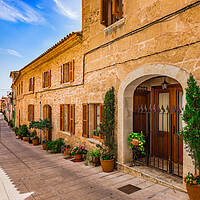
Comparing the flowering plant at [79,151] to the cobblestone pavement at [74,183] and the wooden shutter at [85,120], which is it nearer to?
the cobblestone pavement at [74,183]

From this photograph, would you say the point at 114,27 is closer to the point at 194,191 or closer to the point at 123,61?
the point at 123,61

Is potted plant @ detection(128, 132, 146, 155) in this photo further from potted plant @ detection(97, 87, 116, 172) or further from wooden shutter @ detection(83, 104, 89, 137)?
wooden shutter @ detection(83, 104, 89, 137)

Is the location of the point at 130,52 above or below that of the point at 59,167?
above

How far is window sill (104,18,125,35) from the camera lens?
538 cm

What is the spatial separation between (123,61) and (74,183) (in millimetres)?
3798

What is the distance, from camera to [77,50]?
25.9 feet

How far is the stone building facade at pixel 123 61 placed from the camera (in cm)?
381

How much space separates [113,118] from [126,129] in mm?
578

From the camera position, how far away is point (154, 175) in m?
4.54

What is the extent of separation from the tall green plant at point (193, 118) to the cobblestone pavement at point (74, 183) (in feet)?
3.54

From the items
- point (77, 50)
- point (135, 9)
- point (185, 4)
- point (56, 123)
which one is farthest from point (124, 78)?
point (56, 123)

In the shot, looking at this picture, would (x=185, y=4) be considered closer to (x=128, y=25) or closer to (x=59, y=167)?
(x=128, y=25)

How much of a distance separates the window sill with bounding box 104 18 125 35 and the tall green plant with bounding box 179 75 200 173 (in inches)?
116

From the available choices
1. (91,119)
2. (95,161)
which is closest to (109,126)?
(95,161)
